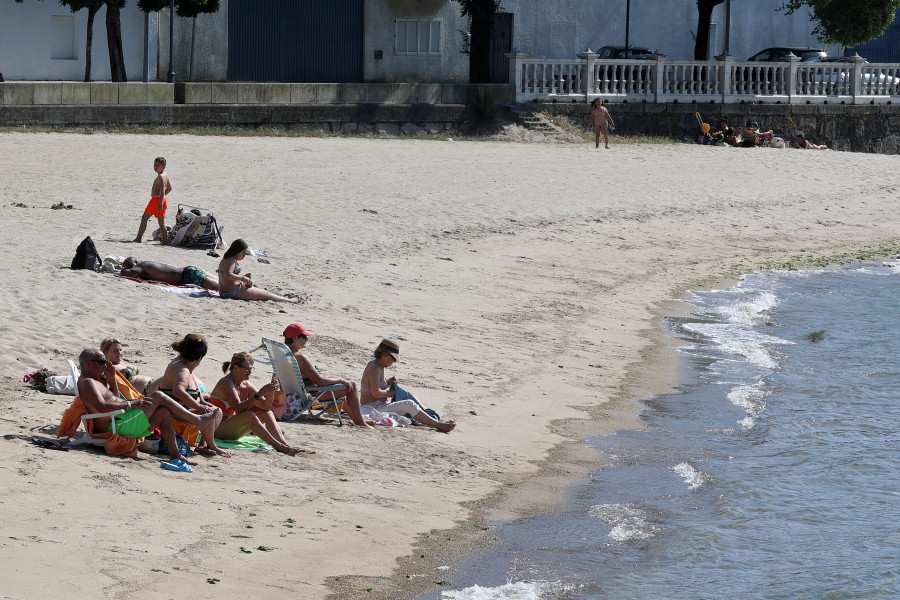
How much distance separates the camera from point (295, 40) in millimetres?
34469

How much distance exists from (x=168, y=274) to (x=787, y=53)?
27.8 m

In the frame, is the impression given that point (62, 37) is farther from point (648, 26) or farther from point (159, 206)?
point (159, 206)

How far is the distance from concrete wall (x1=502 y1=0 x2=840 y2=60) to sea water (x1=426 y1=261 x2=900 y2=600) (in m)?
23.7

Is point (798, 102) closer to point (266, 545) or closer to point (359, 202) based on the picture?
point (359, 202)

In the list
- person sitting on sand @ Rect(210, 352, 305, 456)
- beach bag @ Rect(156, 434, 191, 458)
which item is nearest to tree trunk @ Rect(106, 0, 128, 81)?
person sitting on sand @ Rect(210, 352, 305, 456)

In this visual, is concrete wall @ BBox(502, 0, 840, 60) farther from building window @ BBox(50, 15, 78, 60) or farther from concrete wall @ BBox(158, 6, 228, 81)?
building window @ BBox(50, 15, 78, 60)

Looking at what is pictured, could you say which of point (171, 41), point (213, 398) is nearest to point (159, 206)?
point (213, 398)

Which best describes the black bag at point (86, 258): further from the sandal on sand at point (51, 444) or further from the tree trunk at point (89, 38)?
the tree trunk at point (89, 38)

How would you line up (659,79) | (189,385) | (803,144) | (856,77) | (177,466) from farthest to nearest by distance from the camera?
1. (856,77)
2. (803,144)
3. (659,79)
4. (189,385)
5. (177,466)

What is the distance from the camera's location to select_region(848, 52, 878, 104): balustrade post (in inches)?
1425

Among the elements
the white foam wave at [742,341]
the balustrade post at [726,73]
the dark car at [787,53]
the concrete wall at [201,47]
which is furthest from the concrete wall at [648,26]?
the white foam wave at [742,341]

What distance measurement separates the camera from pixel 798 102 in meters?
35.5

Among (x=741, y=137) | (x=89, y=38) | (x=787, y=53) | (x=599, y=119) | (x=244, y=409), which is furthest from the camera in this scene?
(x=787, y=53)

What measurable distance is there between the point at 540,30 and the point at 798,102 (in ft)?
25.4
